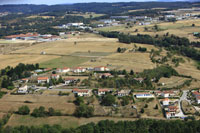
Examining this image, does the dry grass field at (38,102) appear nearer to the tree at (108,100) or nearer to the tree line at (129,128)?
the tree at (108,100)

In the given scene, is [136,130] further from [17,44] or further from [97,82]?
[17,44]

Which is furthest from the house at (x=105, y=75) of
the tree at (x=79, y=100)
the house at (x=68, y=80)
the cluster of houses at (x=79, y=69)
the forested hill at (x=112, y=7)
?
the forested hill at (x=112, y=7)

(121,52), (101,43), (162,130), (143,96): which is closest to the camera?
(162,130)

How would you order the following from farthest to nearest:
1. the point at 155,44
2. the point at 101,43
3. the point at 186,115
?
the point at 101,43
the point at 155,44
the point at 186,115

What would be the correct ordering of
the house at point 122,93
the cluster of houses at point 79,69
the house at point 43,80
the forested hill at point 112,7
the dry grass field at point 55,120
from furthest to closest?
the forested hill at point 112,7 < the cluster of houses at point 79,69 < the house at point 43,80 < the house at point 122,93 < the dry grass field at point 55,120

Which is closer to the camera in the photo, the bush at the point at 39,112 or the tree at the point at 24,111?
the bush at the point at 39,112

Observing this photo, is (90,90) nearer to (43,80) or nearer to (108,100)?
(108,100)

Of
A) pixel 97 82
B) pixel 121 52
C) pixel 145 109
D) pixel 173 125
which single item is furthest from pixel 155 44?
pixel 173 125

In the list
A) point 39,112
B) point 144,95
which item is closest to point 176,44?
point 144,95

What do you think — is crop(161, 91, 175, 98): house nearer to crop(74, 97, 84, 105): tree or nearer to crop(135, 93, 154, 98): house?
crop(135, 93, 154, 98): house
